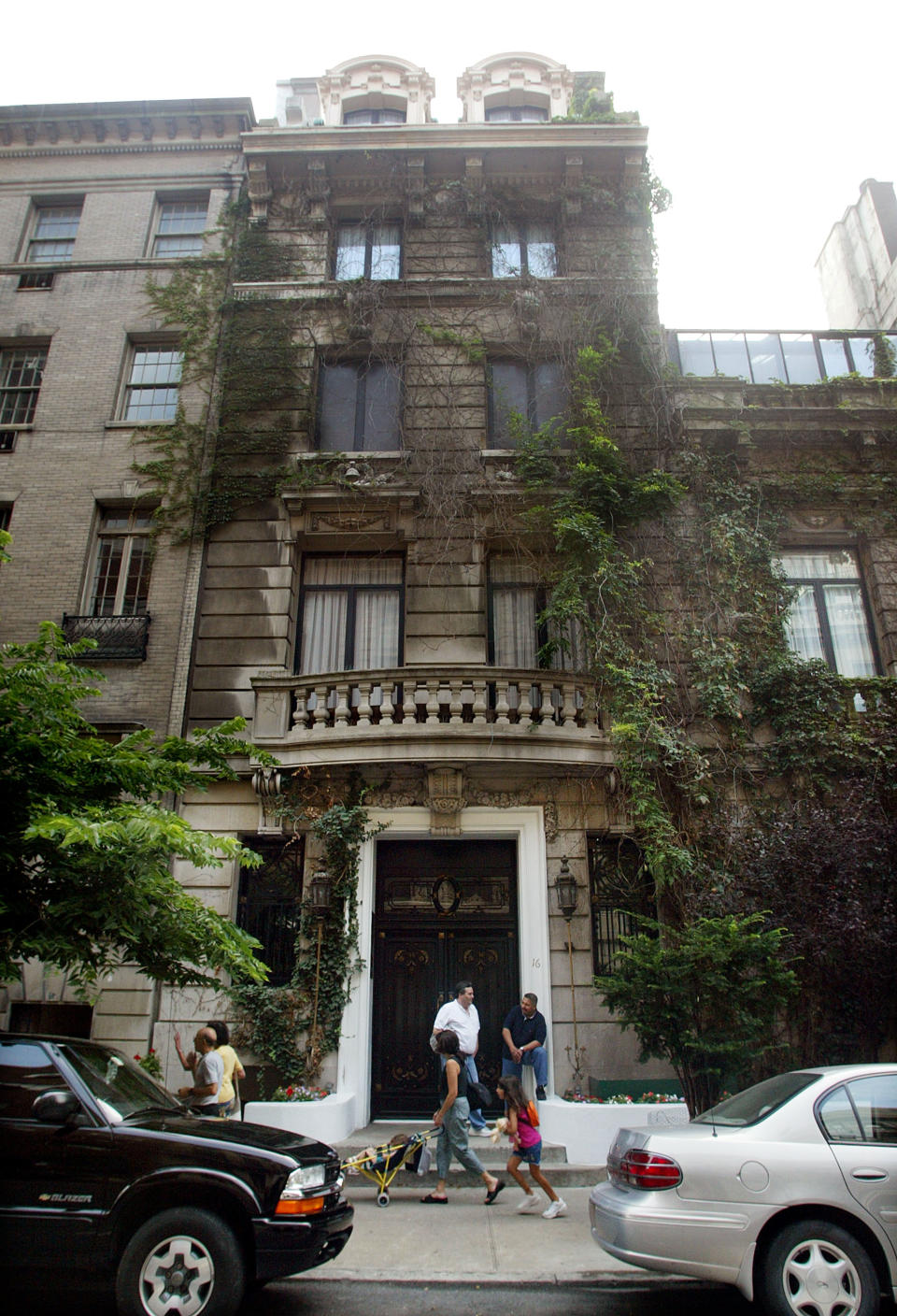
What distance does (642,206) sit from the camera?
1667cm

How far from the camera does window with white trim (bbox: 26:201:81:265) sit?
17.9m

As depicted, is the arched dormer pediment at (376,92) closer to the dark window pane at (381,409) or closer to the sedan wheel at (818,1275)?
the dark window pane at (381,409)

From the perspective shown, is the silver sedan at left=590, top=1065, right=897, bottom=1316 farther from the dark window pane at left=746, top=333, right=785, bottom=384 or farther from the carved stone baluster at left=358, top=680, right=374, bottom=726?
the dark window pane at left=746, top=333, right=785, bottom=384

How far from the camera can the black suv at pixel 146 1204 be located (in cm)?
531

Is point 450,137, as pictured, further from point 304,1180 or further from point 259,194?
point 304,1180

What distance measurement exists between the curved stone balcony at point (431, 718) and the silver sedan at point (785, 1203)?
21.7 ft

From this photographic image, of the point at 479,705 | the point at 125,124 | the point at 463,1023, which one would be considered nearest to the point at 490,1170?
the point at 463,1023

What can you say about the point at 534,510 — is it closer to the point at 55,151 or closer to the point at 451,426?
the point at 451,426

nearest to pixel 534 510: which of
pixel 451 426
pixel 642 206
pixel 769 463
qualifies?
pixel 451 426

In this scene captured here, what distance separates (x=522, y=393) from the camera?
52.3ft

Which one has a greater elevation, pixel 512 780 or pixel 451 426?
pixel 451 426

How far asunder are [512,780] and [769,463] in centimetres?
748

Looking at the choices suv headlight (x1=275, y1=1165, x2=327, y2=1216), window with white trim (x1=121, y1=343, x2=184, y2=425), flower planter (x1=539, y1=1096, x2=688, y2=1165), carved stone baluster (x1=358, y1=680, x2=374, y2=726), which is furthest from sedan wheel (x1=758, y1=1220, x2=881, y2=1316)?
window with white trim (x1=121, y1=343, x2=184, y2=425)

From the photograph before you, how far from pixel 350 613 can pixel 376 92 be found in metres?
12.3
